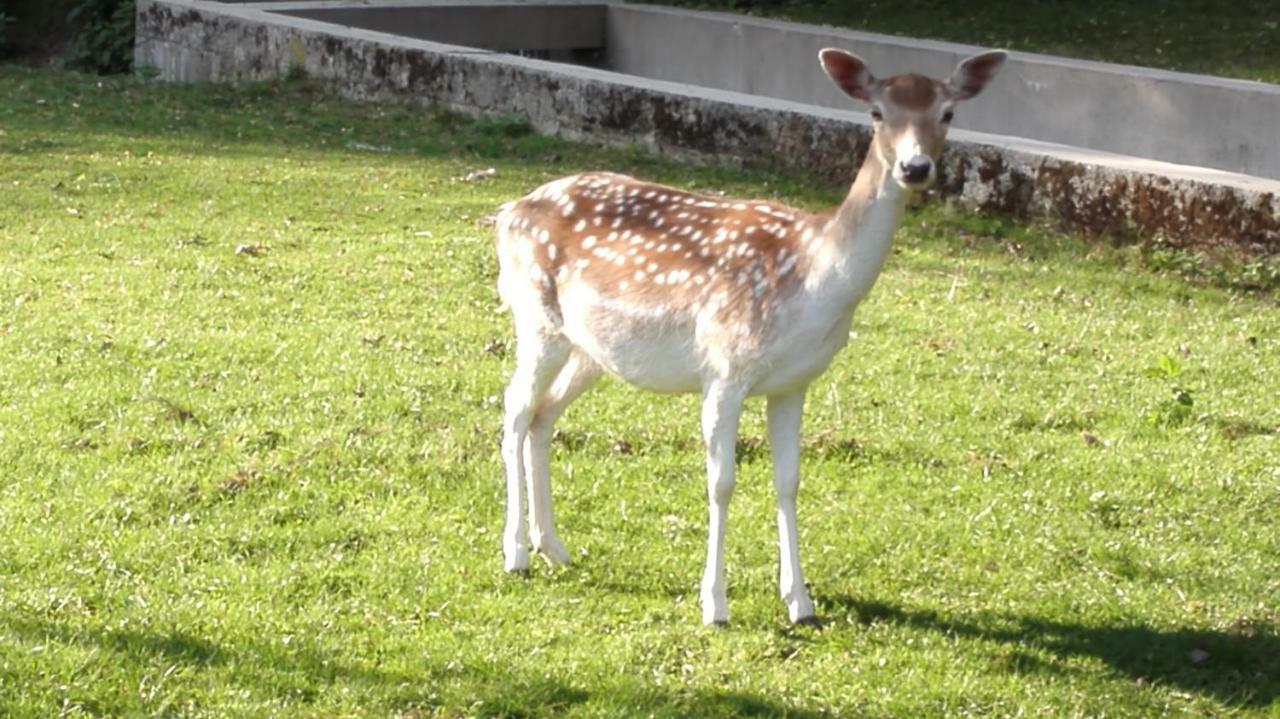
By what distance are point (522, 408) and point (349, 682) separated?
1287mm

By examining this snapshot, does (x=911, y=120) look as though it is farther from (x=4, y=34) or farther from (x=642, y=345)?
(x=4, y=34)

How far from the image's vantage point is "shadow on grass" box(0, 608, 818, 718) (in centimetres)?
545

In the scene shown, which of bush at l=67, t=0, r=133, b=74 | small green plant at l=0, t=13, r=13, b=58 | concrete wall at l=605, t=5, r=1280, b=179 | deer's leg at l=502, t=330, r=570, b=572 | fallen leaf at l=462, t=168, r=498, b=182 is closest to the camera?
deer's leg at l=502, t=330, r=570, b=572

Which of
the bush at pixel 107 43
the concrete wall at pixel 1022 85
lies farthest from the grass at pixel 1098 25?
the bush at pixel 107 43

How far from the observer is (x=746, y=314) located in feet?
19.4

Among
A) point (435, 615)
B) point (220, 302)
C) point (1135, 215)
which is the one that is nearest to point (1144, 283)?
point (1135, 215)

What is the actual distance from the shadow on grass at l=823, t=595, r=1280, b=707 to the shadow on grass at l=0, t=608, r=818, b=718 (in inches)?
34.3

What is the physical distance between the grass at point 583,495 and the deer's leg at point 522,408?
18 cm

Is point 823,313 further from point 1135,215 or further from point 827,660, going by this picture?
point 1135,215

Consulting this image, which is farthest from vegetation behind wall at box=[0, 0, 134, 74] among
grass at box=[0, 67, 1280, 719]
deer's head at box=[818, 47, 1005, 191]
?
deer's head at box=[818, 47, 1005, 191]

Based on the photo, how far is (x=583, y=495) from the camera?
7316mm

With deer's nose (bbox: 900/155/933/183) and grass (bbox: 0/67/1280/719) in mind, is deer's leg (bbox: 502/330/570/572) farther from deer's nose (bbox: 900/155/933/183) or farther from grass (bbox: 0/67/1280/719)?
deer's nose (bbox: 900/155/933/183)

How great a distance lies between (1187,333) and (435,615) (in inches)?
200

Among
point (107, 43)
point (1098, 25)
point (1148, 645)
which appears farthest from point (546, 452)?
point (107, 43)
